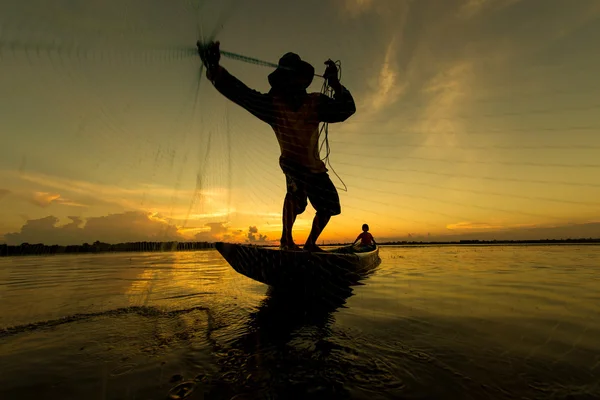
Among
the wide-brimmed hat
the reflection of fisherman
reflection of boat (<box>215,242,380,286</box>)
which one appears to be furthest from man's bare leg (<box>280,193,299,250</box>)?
the wide-brimmed hat

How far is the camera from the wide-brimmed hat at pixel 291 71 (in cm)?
594

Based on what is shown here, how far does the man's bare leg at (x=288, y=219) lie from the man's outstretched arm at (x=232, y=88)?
1834 mm

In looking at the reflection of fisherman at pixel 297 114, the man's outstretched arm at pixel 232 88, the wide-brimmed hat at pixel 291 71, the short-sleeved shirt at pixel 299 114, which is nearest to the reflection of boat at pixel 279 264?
the reflection of fisherman at pixel 297 114

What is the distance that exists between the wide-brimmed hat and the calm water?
15.0 feet

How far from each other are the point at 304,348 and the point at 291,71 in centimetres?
506

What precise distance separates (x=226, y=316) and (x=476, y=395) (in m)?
3.71

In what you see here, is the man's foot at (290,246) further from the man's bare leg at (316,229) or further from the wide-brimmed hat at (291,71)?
the wide-brimmed hat at (291,71)

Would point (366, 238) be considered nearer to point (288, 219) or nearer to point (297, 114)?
point (288, 219)

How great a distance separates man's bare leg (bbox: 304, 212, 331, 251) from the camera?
257 inches

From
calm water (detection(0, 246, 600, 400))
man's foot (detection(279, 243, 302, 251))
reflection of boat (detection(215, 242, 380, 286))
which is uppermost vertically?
man's foot (detection(279, 243, 302, 251))

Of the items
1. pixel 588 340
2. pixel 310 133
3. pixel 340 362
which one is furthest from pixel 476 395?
pixel 310 133

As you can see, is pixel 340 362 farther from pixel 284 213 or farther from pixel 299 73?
pixel 299 73

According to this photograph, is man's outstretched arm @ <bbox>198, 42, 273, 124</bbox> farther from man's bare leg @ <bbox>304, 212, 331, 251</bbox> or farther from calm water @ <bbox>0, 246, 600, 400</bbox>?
calm water @ <bbox>0, 246, 600, 400</bbox>

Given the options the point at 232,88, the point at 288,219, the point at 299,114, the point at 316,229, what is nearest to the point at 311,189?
the point at 288,219
